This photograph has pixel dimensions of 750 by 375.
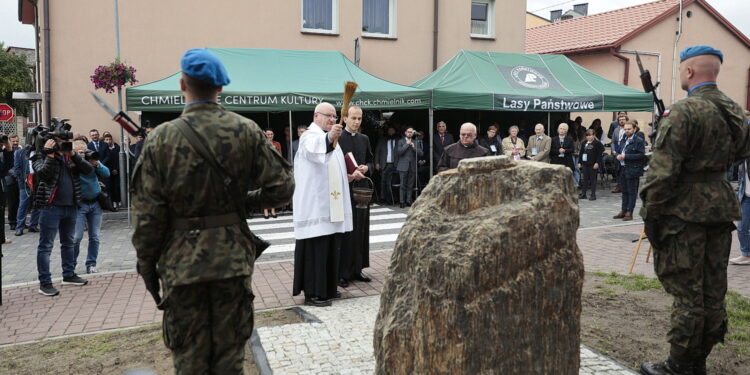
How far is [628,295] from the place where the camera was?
604 cm

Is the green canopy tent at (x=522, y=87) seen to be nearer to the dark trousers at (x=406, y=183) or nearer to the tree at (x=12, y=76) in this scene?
the dark trousers at (x=406, y=183)

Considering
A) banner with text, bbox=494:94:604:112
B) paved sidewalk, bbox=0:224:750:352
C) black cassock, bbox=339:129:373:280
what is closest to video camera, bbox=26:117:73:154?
paved sidewalk, bbox=0:224:750:352

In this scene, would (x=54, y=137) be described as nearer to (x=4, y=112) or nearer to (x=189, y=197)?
(x=189, y=197)

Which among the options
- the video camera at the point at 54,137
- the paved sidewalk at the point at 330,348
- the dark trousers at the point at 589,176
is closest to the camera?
the paved sidewalk at the point at 330,348

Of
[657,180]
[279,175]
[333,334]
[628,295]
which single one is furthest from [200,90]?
[628,295]

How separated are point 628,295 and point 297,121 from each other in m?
11.0

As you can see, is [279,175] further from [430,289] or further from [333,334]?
[333,334]

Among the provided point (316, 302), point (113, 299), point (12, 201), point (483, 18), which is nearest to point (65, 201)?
point (113, 299)

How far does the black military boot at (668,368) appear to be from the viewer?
12.6 feet

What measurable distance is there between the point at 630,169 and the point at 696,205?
27.4 ft

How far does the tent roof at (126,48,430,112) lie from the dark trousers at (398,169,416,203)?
1.60 meters

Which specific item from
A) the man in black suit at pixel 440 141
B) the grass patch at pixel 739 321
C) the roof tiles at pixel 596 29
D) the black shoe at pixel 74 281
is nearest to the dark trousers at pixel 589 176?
the man in black suit at pixel 440 141

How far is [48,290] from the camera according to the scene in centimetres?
649

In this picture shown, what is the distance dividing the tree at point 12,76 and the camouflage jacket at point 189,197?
49334 mm
